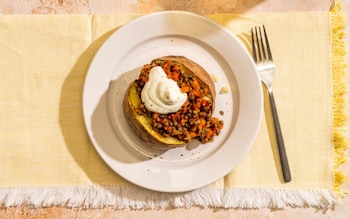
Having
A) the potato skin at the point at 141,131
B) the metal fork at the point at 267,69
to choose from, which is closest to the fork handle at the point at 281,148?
the metal fork at the point at 267,69

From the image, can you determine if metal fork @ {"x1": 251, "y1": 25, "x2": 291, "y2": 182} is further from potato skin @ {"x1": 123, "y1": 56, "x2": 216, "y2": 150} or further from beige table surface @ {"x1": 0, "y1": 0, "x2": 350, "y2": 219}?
potato skin @ {"x1": 123, "y1": 56, "x2": 216, "y2": 150}

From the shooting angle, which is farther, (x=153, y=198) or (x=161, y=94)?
(x=153, y=198)

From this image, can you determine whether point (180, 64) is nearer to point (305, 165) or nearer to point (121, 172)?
point (121, 172)

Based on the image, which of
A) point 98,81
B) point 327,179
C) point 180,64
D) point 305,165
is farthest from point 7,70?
point 327,179

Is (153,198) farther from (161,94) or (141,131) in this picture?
(161,94)

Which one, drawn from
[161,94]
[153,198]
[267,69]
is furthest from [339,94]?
[153,198]
